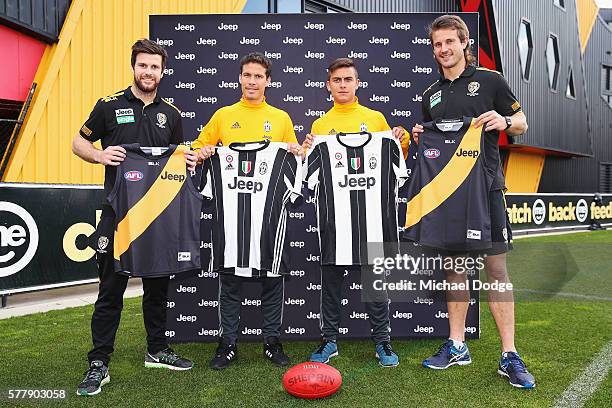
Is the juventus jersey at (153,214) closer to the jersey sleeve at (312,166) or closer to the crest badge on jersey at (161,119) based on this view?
the crest badge on jersey at (161,119)

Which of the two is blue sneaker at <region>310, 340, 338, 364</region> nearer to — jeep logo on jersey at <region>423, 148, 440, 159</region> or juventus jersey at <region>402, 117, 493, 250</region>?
juventus jersey at <region>402, 117, 493, 250</region>

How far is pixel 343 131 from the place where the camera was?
3.60 metres

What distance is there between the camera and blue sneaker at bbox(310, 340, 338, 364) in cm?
350

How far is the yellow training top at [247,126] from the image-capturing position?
3.53 meters

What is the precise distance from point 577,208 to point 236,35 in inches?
576

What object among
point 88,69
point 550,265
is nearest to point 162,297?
point 88,69

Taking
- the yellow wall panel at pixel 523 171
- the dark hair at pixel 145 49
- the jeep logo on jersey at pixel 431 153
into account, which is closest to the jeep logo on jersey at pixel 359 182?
the jeep logo on jersey at pixel 431 153

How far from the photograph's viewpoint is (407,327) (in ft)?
13.7

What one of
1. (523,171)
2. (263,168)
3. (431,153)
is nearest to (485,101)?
(431,153)

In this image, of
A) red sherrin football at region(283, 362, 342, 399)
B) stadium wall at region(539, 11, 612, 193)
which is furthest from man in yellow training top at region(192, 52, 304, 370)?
stadium wall at region(539, 11, 612, 193)

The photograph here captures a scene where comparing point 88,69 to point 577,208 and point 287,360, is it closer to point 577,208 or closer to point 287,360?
point 287,360

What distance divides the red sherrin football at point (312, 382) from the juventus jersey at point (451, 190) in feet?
3.42

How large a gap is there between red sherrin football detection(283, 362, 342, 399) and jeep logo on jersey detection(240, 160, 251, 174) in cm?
137

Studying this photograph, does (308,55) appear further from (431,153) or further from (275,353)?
(275,353)
